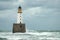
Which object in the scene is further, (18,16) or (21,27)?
(18,16)

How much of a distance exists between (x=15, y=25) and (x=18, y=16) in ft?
21.0

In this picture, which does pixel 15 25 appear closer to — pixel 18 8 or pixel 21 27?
pixel 21 27

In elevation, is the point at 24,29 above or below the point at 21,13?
below

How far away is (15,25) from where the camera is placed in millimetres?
83875

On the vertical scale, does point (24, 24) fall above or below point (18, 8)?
below

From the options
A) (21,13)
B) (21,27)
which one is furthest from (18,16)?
(21,27)

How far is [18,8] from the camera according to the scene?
91375 millimetres

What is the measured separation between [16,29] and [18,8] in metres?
11.0

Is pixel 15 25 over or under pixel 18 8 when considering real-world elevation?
under

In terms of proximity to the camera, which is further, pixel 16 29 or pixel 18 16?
pixel 18 16

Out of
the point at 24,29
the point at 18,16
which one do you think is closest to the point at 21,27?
the point at 24,29

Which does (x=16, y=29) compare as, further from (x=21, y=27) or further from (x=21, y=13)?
(x=21, y=13)

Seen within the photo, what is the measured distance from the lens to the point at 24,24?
278 ft

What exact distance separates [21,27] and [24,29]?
1.21 m
